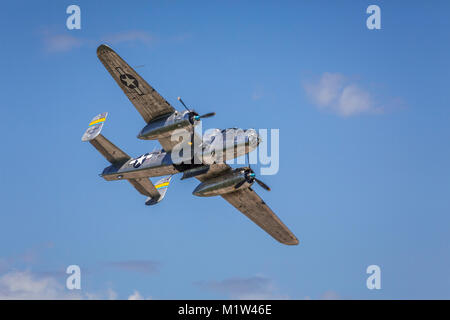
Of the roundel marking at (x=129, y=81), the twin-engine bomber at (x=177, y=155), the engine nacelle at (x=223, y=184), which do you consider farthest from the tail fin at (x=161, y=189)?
the roundel marking at (x=129, y=81)

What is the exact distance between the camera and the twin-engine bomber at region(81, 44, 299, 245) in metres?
45.3

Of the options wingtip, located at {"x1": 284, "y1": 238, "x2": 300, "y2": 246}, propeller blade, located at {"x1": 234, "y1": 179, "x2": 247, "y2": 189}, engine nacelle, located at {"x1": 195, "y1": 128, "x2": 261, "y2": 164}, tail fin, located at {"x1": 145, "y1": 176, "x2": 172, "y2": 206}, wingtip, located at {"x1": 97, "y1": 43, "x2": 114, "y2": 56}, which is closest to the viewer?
wingtip, located at {"x1": 97, "y1": 43, "x2": 114, "y2": 56}

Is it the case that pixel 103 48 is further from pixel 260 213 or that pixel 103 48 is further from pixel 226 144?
pixel 260 213

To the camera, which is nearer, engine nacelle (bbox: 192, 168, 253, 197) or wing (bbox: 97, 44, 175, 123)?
wing (bbox: 97, 44, 175, 123)

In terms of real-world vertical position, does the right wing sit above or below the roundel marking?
below

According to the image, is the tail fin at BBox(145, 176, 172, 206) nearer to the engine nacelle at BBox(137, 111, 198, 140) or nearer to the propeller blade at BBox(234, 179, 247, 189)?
the propeller blade at BBox(234, 179, 247, 189)

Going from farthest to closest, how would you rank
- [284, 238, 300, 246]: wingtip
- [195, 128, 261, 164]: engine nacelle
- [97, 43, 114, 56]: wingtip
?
1. [284, 238, 300, 246]: wingtip
2. [195, 128, 261, 164]: engine nacelle
3. [97, 43, 114, 56]: wingtip

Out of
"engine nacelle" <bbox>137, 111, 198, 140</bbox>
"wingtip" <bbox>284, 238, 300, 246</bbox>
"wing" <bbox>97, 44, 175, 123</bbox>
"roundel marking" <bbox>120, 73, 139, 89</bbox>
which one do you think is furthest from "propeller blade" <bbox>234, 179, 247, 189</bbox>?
"roundel marking" <bbox>120, 73, 139, 89</bbox>

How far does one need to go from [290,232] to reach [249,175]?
7.64 m

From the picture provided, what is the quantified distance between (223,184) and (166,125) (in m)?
8.45
